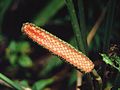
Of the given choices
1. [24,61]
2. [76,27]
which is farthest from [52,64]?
[76,27]

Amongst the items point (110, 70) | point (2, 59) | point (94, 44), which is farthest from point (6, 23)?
point (110, 70)

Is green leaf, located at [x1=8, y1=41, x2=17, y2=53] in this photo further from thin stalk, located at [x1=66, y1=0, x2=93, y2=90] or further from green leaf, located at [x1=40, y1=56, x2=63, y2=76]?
thin stalk, located at [x1=66, y1=0, x2=93, y2=90]

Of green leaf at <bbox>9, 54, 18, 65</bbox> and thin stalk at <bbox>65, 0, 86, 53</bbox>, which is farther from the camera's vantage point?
green leaf at <bbox>9, 54, 18, 65</bbox>

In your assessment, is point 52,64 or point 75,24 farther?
point 52,64

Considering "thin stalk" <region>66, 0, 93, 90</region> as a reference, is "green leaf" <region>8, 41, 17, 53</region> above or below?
above

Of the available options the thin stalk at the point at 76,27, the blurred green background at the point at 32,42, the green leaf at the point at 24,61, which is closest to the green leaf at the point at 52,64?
the blurred green background at the point at 32,42

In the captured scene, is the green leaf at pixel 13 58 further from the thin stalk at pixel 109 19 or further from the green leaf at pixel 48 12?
the thin stalk at pixel 109 19

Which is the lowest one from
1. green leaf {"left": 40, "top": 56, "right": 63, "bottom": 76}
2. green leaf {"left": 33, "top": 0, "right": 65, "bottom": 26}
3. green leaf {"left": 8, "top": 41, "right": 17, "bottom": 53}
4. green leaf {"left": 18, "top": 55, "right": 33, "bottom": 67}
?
green leaf {"left": 40, "top": 56, "right": 63, "bottom": 76}

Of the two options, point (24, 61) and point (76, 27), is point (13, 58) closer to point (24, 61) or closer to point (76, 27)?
point (24, 61)

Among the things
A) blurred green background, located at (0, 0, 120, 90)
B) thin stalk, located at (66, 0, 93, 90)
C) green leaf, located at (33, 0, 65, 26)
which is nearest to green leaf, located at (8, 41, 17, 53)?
blurred green background, located at (0, 0, 120, 90)

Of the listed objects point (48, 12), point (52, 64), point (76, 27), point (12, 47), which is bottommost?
point (76, 27)

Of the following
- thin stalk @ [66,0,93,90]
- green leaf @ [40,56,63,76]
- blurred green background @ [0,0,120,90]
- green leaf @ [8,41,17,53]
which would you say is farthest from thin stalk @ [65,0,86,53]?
green leaf @ [8,41,17,53]

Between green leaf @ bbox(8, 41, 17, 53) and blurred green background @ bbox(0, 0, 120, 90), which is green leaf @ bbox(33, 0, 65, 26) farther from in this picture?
green leaf @ bbox(8, 41, 17, 53)
